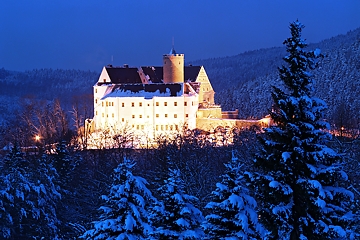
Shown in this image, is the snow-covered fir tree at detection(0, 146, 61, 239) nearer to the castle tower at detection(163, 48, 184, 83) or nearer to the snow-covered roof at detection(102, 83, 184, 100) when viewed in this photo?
the snow-covered roof at detection(102, 83, 184, 100)

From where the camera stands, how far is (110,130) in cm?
Result: 6309

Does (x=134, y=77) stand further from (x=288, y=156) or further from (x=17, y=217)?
(x=288, y=156)

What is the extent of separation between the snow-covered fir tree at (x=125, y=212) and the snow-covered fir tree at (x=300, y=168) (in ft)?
11.2

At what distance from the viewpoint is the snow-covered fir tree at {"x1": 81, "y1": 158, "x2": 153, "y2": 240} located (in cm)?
1462

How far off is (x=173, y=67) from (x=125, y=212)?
5660 cm

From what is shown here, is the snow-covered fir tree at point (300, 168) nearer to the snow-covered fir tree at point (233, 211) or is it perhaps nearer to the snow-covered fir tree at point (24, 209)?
the snow-covered fir tree at point (233, 211)

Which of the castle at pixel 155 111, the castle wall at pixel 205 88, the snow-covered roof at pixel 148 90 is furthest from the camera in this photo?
A: the castle wall at pixel 205 88

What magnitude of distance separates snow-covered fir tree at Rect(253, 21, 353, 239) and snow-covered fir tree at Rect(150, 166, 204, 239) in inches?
80.9

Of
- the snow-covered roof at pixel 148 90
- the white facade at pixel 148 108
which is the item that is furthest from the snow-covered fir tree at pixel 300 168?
the snow-covered roof at pixel 148 90

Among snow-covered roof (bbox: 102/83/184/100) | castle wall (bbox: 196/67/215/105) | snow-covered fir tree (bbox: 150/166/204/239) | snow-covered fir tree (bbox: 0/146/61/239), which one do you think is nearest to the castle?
snow-covered roof (bbox: 102/83/184/100)

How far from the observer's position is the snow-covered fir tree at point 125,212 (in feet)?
48.0

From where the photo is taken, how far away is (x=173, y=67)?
231 feet

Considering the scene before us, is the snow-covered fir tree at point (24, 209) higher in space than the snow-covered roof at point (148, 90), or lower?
lower

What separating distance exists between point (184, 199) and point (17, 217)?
43.7 feet
